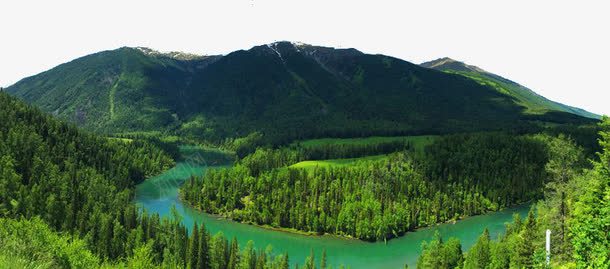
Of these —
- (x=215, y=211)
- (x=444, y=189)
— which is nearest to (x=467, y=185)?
(x=444, y=189)

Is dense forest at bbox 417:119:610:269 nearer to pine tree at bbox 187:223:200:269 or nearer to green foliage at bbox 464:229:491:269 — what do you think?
green foliage at bbox 464:229:491:269

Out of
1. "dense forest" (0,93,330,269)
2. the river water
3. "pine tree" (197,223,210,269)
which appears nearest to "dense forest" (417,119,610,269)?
the river water

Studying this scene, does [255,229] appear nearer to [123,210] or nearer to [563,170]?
[123,210]

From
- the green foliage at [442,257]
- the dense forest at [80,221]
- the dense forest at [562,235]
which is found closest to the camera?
the dense forest at [562,235]

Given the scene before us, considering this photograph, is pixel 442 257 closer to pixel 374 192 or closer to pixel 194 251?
pixel 194 251

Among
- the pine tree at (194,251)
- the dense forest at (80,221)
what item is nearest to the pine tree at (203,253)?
the dense forest at (80,221)

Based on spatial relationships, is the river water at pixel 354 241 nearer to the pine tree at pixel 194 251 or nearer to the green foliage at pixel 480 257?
the green foliage at pixel 480 257
